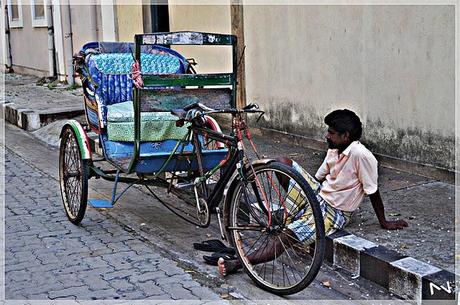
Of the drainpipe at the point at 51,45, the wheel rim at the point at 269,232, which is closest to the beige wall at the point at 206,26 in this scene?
the wheel rim at the point at 269,232

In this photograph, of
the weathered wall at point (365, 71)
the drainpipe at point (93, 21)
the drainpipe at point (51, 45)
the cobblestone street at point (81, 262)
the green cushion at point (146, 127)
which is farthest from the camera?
the drainpipe at point (51, 45)

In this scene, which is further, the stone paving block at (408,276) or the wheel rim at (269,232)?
the wheel rim at (269,232)

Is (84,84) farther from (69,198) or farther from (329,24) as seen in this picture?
(329,24)

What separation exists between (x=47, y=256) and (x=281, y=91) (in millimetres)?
4167

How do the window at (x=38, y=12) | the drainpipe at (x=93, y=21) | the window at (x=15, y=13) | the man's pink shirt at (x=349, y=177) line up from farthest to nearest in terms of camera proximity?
1. the window at (x=15, y=13)
2. the window at (x=38, y=12)
3. the drainpipe at (x=93, y=21)
4. the man's pink shirt at (x=349, y=177)

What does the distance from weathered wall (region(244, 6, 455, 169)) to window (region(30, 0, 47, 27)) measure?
29.9 ft

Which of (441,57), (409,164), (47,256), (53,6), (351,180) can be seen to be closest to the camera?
(351,180)

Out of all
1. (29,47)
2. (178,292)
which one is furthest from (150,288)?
(29,47)

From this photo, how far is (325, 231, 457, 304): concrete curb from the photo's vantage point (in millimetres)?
4164

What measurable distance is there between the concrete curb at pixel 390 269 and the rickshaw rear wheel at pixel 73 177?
222 centimetres

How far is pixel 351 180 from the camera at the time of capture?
495 cm

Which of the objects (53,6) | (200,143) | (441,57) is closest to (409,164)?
(441,57)

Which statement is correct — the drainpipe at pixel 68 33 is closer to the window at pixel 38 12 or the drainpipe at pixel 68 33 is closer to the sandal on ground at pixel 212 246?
the window at pixel 38 12

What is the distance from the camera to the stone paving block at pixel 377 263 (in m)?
4.51
